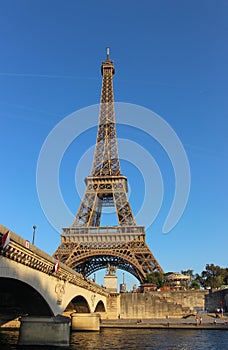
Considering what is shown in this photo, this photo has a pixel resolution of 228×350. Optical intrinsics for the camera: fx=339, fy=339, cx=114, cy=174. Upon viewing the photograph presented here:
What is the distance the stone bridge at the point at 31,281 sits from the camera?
19453 mm

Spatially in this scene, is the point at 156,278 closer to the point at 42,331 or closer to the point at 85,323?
the point at 85,323

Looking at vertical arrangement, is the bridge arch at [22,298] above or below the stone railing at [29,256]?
below

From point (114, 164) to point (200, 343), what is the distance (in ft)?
227

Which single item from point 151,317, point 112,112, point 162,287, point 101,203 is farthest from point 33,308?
point 112,112

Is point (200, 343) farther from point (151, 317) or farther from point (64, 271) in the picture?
point (151, 317)

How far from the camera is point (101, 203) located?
94.0m

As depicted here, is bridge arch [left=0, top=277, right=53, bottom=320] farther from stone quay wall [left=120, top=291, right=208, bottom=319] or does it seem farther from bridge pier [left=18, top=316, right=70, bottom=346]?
stone quay wall [left=120, top=291, right=208, bottom=319]

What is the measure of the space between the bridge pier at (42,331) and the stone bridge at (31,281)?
1115mm

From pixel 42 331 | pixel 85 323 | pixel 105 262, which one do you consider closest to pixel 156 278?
pixel 105 262

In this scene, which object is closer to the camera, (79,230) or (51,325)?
(51,325)

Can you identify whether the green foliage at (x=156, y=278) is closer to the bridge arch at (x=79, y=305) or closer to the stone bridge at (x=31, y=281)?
the bridge arch at (x=79, y=305)

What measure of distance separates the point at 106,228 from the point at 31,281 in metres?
58.9

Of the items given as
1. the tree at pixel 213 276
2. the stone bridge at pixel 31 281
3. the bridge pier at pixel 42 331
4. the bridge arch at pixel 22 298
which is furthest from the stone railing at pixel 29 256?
the tree at pixel 213 276

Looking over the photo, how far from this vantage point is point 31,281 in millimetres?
22688
